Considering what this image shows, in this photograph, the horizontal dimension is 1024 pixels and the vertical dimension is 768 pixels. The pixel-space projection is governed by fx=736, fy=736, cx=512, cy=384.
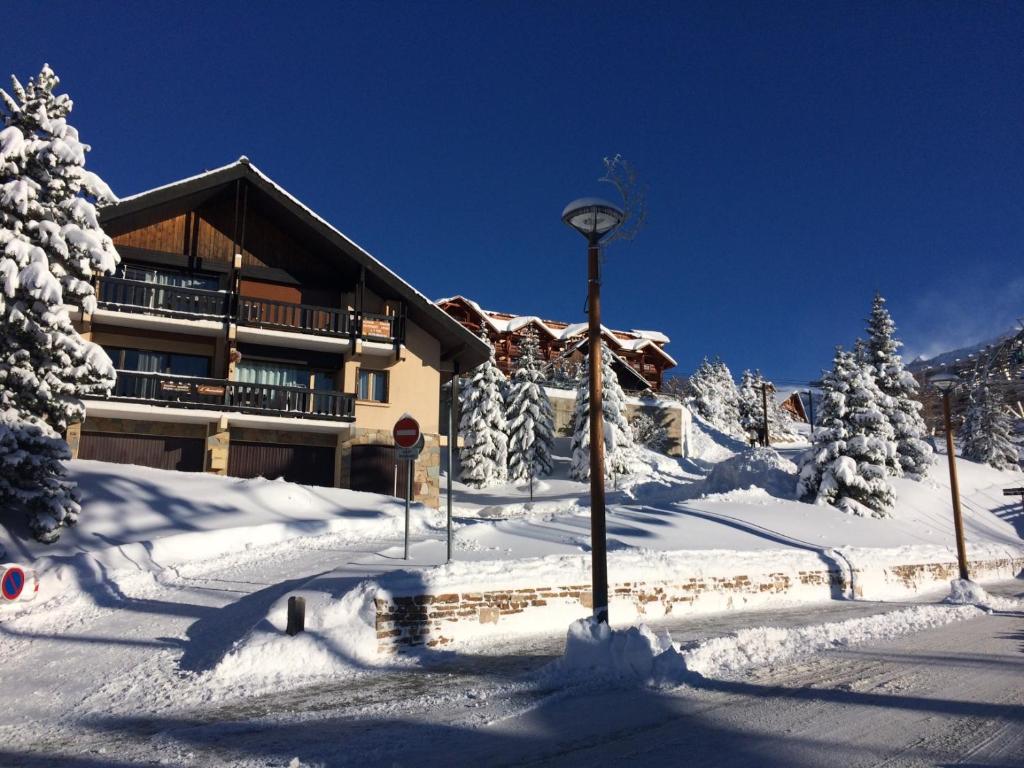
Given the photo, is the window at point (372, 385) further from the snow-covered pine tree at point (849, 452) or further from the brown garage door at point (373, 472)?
the snow-covered pine tree at point (849, 452)

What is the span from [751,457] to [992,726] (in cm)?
2588

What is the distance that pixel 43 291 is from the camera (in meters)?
13.7

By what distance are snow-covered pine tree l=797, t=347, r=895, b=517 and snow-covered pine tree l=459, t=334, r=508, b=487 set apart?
1916 centimetres

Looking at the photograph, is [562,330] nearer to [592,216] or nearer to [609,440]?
[609,440]

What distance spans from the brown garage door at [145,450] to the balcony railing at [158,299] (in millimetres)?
4002

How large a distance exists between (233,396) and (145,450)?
321 cm

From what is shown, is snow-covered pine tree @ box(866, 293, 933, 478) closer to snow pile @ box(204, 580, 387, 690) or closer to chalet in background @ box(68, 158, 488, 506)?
chalet in background @ box(68, 158, 488, 506)

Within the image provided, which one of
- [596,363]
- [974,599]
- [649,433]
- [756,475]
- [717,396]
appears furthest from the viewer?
[717,396]

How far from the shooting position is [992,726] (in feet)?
19.7

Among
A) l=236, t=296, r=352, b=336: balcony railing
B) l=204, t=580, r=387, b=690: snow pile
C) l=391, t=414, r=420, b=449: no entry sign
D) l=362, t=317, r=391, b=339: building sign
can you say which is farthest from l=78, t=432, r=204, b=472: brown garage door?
l=204, t=580, r=387, b=690: snow pile

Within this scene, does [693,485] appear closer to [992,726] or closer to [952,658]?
[952,658]

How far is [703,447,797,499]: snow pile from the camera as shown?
1117 inches

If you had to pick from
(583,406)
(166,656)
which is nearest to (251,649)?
(166,656)

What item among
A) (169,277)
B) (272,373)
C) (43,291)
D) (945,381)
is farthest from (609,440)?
(43,291)
